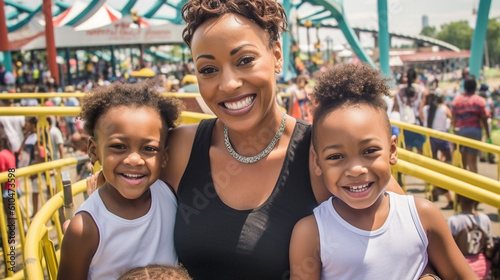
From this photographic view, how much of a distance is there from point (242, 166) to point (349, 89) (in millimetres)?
502

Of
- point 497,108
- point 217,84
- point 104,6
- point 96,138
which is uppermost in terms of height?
point 104,6

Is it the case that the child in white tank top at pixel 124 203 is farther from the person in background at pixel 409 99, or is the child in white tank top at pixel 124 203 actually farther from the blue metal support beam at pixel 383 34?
the blue metal support beam at pixel 383 34

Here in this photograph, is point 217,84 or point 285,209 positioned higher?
point 217,84

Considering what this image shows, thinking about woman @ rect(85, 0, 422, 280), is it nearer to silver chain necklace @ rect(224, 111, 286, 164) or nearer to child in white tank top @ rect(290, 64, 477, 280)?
silver chain necklace @ rect(224, 111, 286, 164)

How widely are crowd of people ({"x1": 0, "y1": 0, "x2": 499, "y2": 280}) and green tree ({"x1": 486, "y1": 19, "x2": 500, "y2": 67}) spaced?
2984 inches

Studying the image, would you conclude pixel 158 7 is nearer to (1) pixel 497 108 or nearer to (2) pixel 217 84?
(1) pixel 497 108

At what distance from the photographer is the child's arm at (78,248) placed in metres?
1.67

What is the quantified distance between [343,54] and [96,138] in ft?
151

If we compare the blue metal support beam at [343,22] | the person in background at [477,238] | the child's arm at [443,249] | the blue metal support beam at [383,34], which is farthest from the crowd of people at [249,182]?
the blue metal support beam at [343,22]

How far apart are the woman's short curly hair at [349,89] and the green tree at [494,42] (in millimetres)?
75694

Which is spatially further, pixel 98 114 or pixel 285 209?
pixel 98 114

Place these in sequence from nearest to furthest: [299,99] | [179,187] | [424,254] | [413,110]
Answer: [424,254] < [179,187] < [413,110] < [299,99]

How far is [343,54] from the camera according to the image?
46.2 m

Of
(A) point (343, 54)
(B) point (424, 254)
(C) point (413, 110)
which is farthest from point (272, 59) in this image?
(A) point (343, 54)
